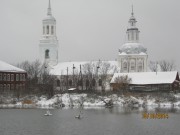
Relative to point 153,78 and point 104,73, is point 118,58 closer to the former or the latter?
point 104,73

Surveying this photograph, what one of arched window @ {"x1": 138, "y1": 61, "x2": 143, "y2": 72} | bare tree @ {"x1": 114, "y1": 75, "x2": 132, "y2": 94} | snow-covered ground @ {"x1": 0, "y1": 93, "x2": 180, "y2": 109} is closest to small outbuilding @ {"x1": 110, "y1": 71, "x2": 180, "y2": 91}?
bare tree @ {"x1": 114, "y1": 75, "x2": 132, "y2": 94}

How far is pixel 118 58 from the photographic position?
114062 mm

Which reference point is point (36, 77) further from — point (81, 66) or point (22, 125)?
point (22, 125)

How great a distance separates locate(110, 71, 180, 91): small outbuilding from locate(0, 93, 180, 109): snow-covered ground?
405 inches

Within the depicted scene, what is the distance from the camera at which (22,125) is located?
1929 inches

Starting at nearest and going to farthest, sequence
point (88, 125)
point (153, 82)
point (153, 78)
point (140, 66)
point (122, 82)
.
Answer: point (88, 125) → point (153, 82) → point (122, 82) → point (153, 78) → point (140, 66)

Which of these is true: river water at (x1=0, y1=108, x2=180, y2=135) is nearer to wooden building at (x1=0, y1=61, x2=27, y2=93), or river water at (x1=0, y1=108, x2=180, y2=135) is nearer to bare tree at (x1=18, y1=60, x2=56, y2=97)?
bare tree at (x1=18, y1=60, x2=56, y2=97)

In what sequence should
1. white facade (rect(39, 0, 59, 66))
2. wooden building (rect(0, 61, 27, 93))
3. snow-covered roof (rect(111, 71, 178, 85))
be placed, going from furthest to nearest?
1. white facade (rect(39, 0, 59, 66))
2. wooden building (rect(0, 61, 27, 93))
3. snow-covered roof (rect(111, 71, 178, 85))

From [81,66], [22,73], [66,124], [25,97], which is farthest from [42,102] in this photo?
[66,124]

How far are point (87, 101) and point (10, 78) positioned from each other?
20.5 meters

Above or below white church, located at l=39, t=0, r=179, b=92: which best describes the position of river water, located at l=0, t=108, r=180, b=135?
below

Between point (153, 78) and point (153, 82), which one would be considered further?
point (153, 78)

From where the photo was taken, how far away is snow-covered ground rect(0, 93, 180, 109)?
3356 inches

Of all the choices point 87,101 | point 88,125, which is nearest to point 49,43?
point 87,101
